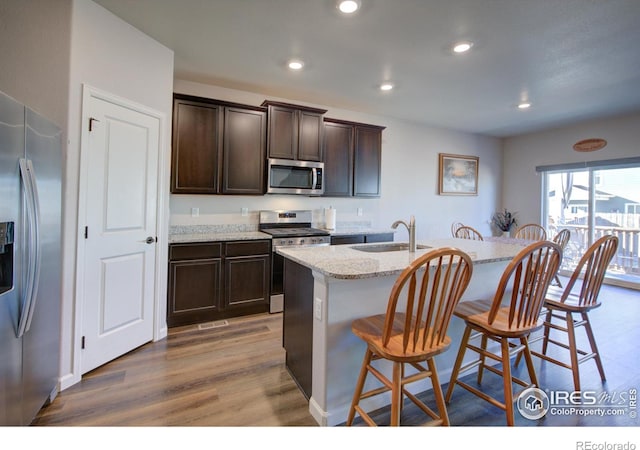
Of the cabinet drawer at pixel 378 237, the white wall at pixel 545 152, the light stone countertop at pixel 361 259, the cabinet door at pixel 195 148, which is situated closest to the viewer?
the light stone countertop at pixel 361 259

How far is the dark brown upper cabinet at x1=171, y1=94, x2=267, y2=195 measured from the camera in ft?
10.6

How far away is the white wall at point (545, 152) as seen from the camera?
4738 mm

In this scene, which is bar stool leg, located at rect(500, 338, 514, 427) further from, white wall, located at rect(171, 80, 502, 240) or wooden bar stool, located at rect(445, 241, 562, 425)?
white wall, located at rect(171, 80, 502, 240)

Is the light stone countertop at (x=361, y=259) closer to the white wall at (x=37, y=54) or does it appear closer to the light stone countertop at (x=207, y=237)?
the light stone countertop at (x=207, y=237)

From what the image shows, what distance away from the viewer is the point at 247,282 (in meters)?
3.40

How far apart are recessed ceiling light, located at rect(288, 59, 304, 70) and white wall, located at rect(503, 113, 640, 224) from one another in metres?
4.93

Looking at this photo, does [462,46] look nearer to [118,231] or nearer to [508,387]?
[508,387]

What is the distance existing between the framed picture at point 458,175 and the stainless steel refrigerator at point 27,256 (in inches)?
209

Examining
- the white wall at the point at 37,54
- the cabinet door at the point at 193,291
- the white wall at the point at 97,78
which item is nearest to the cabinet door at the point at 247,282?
the cabinet door at the point at 193,291

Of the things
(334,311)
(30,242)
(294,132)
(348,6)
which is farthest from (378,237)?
(30,242)

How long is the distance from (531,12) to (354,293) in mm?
2372

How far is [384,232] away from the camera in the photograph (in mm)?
4211
